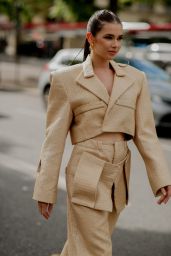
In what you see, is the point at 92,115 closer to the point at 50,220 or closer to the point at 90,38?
the point at 90,38

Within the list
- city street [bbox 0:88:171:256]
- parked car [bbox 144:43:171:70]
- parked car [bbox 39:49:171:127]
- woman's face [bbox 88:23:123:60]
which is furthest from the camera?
parked car [bbox 144:43:171:70]

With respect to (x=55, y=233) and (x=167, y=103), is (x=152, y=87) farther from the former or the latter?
(x=55, y=233)

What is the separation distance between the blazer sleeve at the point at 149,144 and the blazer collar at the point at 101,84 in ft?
0.42

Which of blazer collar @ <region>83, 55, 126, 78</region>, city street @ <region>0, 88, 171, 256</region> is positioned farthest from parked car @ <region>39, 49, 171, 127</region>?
blazer collar @ <region>83, 55, 126, 78</region>

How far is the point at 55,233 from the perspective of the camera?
198 inches

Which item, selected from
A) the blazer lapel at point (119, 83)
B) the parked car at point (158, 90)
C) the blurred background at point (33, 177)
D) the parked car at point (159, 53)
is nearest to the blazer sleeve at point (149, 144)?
the blazer lapel at point (119, 83)

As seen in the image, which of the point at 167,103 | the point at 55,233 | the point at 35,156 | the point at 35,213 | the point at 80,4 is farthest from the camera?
the point at 80,4

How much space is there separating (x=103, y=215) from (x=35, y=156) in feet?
17.5

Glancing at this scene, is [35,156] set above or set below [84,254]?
below

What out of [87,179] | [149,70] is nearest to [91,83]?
[87,179]

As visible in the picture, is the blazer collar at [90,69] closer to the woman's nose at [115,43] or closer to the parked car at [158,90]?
the woman's nose at [115,43]

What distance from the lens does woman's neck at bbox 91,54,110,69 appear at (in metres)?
3.22

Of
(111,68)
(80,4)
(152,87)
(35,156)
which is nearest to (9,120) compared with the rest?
(152,87)

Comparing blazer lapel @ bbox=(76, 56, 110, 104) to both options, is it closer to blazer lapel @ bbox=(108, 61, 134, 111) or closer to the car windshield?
blazer lapel @ bbox=(108, 61, 134, 111)
